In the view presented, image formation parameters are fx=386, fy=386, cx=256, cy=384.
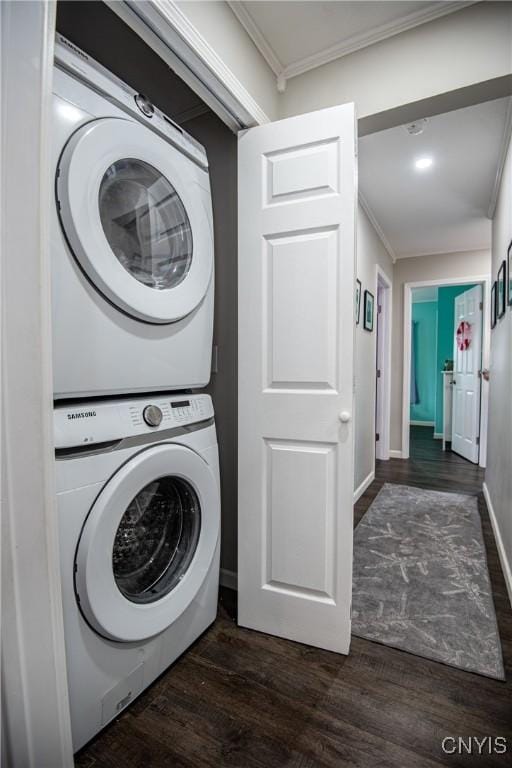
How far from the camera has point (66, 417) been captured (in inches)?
39.6

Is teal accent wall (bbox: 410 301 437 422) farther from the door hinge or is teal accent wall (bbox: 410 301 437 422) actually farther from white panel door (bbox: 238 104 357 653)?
white panel door (bbox: 238 104 357 653)

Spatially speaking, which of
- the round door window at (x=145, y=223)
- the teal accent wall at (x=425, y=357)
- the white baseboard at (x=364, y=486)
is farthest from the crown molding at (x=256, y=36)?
the teal accent wall at (x=425, y=357)

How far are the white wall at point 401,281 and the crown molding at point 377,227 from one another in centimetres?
24

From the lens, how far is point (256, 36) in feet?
4.97

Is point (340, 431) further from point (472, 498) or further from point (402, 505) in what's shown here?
point (472, 498)

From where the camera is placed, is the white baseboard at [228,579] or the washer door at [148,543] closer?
the washer door at [148,543]

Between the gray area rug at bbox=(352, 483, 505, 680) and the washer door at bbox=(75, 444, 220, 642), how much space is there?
83 cm

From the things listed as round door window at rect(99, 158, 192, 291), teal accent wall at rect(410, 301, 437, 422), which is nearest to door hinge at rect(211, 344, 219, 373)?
round door window at rect(99, 158, 192, 291)

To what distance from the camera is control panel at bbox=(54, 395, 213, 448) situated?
3.28ft

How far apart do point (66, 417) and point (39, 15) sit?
85cm

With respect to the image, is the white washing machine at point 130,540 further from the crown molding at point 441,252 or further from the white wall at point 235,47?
the crown molding at point 441,252

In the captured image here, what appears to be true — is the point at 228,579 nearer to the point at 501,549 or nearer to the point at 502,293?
the point at 501,549

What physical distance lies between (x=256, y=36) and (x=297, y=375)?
1339mm

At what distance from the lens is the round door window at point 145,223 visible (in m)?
1.17
